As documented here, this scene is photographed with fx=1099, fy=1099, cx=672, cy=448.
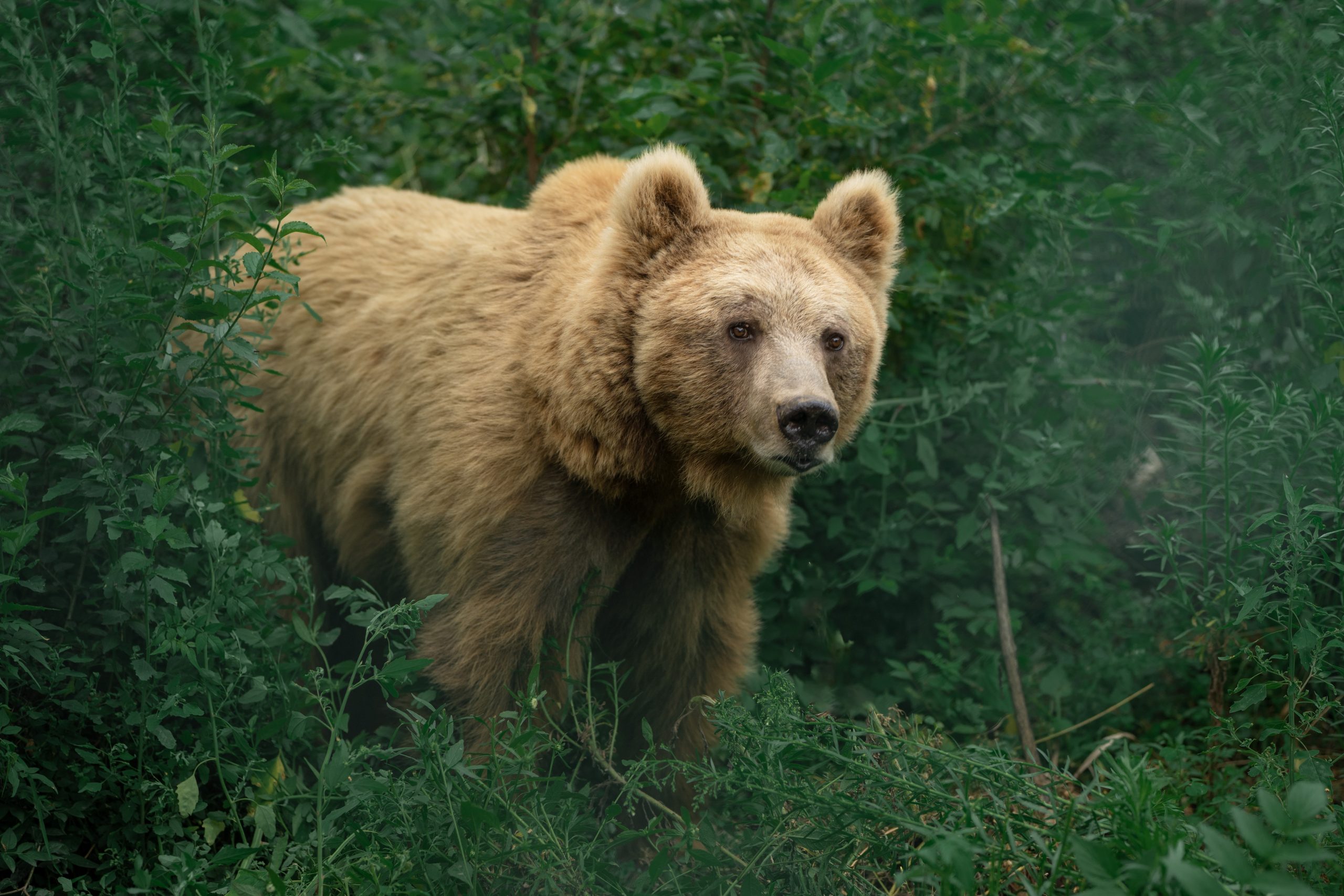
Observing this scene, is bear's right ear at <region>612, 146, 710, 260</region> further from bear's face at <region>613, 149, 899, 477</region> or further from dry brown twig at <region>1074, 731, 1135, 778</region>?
dry brown twig at <region>1074, 731, 1135, 778</region>

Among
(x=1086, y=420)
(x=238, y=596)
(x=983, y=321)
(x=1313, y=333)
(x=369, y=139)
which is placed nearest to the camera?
(x=238, y=596)

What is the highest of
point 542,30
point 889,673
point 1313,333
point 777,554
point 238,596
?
point 542,30

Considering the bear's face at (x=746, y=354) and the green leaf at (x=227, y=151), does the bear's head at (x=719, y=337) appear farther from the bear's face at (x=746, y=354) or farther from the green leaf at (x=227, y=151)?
the green leaf at (x=227, y=151)

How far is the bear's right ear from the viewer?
159 inches

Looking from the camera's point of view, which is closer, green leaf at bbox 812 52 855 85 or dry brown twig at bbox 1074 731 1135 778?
dry brown twig at bbox 1074 731 1135 778

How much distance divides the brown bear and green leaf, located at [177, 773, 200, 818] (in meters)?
0.89

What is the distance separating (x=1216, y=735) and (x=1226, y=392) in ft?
4.18

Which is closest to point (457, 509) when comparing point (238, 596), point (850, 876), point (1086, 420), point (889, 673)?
point (238, 596)

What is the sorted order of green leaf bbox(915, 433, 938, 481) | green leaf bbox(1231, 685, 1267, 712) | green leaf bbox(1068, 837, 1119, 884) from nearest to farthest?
1. green leaf bbox(1068, 837, 1119, 884)
2. green leaf bbox(1231, 685, 1267, 712)
3. green leaf bbox(915, 433, 938, 481)

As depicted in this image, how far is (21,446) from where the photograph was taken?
12.0 ft

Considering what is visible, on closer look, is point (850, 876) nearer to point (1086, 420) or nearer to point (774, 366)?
point (774, 366)

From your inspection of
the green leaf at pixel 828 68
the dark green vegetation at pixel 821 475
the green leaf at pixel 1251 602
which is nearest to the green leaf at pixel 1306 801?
the dark green vegetation at pixel 821 475

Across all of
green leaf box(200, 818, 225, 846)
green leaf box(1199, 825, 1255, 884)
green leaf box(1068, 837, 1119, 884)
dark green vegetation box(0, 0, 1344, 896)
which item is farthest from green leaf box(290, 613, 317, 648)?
green leaf box(1199, 825, 1255, 884)

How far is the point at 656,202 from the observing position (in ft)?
13.3
